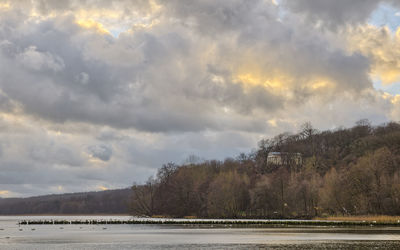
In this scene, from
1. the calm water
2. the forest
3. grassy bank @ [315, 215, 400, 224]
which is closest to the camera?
the calm water

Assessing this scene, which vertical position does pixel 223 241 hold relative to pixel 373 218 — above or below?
below

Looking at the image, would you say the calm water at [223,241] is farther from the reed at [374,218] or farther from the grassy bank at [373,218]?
the reed at [374,218]

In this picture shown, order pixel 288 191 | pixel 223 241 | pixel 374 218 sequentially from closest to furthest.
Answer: pixel 223 241
pixel 374 218
pixel 288 191

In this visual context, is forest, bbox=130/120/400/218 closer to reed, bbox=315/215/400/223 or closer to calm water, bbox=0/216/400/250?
reed, bbox=315/215/400/223

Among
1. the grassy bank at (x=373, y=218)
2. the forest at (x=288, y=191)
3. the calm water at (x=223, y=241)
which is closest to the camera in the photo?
the calm water at (x=223, y=241)

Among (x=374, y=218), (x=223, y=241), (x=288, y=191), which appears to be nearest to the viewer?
(x=223, y=241)

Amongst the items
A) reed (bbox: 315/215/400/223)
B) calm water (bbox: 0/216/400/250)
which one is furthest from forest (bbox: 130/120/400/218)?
calm water (bbox: 0/216/400/250)

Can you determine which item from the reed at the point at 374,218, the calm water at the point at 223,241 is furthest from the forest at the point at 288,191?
the calm water at the point at 223,241

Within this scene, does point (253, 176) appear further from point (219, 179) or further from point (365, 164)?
point (365, 164)

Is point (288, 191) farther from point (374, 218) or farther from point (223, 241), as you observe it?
point (223, 241)

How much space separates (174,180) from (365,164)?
74568mm

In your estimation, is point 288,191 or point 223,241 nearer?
point 223,241

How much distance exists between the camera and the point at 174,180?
183m

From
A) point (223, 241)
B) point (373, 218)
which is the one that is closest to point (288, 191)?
point (373, 218)
